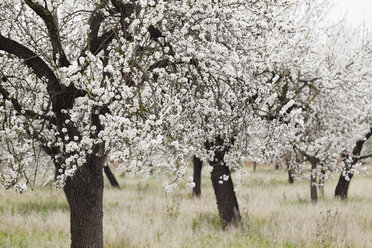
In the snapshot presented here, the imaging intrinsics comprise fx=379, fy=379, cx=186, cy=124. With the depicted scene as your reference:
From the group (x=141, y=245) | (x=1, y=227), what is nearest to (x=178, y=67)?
(x=141, y=245)

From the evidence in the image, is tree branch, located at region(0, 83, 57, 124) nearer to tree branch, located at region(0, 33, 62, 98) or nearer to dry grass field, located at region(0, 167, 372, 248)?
tree branch, located at region(0, 33, 62, 98)

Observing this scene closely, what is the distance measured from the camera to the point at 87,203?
6.45 m

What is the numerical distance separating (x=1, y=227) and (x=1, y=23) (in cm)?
579

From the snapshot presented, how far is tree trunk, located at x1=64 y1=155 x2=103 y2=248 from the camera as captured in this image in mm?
6426

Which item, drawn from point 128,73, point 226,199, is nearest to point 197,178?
point 226,199

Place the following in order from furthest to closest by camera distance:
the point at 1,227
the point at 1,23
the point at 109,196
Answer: the point at 109,196 → the point at 1,227 → the point at 1,23

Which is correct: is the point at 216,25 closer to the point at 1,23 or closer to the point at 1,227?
Result: the point at 1,23

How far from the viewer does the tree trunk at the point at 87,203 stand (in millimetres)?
6426

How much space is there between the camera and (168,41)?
18.9 ft

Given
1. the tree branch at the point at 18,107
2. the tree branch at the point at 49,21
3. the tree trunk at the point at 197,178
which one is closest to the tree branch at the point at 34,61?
the tree branch at the point at 49,21

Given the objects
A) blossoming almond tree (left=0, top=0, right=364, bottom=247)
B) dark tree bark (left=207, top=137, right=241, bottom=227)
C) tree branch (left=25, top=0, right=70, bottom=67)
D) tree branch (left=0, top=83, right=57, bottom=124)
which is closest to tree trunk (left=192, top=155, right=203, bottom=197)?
dark tree bark (left=207, top=137, right=241, bottom=227)

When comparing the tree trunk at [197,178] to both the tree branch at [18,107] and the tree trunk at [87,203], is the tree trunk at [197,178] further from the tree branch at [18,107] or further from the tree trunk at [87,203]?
the tree branch at [18,107]

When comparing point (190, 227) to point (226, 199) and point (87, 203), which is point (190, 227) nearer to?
point (226, 199)

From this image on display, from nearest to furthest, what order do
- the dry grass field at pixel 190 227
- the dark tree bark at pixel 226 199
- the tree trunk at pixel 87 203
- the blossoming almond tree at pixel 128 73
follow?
the blossoming almond tree at pixel 128 73, the tree trunk at pixel 87 203, the dry grass field at pixel 190 227, the dark tree bark at pixel 226 199
